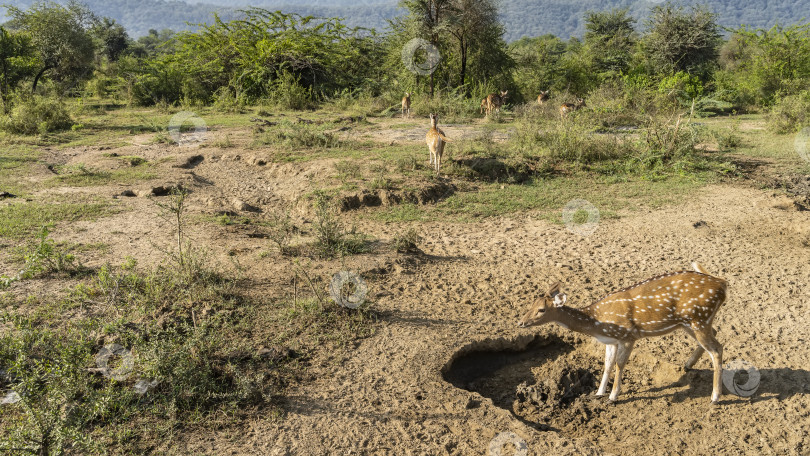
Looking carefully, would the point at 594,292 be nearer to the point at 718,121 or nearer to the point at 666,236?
the point at 666,236

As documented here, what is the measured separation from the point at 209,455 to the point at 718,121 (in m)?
20.8

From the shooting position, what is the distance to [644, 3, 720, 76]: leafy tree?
2294cm

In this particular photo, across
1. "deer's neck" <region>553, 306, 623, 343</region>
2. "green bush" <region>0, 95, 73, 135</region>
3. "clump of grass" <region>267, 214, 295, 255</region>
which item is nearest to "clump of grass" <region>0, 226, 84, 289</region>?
"clump of grass" <region>267, 214, 295, 255</region>

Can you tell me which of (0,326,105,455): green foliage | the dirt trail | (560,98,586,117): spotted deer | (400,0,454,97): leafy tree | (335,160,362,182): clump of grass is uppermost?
(400,0,454,97): leafy tree

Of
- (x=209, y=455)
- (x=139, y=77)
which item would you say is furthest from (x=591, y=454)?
(x=139, y=77)

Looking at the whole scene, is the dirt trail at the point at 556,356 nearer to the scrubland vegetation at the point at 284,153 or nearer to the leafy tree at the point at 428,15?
the scrubland vegetation at the point at 284,153

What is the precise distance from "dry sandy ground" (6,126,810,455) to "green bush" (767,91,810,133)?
26.8ft

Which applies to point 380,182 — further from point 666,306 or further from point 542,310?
point 666,306

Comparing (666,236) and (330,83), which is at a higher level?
(330,83)

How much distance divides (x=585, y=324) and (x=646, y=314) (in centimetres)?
51

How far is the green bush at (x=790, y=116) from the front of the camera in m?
15.4

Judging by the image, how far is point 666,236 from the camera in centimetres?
819

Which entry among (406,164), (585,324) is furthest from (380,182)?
(585,324)

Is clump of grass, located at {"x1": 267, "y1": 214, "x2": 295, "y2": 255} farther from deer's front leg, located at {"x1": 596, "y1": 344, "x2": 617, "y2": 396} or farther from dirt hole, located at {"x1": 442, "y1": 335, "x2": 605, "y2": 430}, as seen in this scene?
deer's front leg, located at {"x1": 596, "y1": 344, "x2": 617, "y2": 396}
